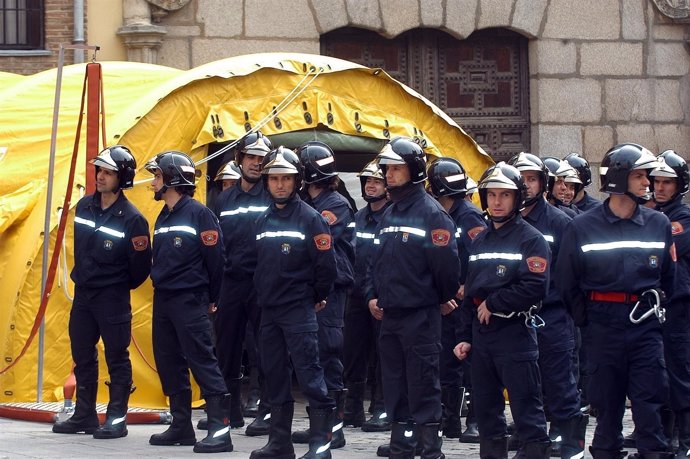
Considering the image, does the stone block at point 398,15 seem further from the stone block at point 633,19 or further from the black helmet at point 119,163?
the black helmet at point 119,163

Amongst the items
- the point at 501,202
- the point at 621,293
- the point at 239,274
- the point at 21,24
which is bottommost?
the point at 621,293

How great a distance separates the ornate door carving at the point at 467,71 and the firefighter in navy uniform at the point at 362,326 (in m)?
7.16

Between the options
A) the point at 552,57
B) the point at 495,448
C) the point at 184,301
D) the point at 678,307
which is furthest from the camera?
the point at 552,57

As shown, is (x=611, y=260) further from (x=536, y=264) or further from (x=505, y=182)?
(x=505, y=182)

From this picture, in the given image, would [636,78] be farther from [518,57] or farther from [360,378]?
[360,378]

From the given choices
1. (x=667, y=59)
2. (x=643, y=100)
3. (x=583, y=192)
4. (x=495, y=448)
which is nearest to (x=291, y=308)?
(x=495, y=448)

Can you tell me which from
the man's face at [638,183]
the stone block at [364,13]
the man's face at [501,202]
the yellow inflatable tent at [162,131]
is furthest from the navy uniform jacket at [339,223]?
the stone block at [364,13]

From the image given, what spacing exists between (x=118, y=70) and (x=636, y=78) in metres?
7.63

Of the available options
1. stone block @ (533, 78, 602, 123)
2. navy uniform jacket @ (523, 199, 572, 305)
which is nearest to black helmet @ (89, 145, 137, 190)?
navy uniform jacket @ (523, 199, 572, 305)

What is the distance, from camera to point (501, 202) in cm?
955

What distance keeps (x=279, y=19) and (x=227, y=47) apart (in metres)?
0.74

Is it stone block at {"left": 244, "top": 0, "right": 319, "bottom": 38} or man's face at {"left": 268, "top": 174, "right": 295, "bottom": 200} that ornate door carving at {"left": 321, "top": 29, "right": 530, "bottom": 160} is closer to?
stone block at {"left": 244, "top": 0, "right": 319, "bottom": 38}

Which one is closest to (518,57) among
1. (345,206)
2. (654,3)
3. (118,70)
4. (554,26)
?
(554,26)

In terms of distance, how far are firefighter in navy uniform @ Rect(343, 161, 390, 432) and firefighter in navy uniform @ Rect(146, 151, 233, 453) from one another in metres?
1.45
